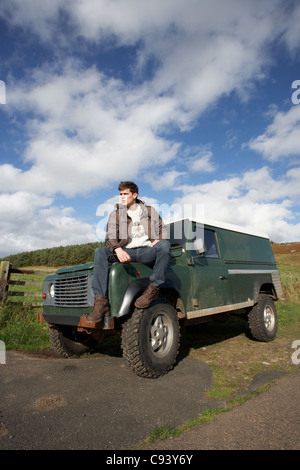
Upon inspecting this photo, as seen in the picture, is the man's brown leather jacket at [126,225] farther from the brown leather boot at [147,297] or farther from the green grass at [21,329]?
the green grass at [21,329]

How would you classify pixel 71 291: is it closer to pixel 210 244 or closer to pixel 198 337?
pixel 210 244

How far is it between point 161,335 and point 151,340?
18 cm

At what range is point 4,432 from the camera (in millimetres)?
2137

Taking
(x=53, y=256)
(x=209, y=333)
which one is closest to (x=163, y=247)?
(x=209, y=333)

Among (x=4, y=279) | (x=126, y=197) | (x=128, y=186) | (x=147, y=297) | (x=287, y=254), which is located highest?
(x=287, y=254)

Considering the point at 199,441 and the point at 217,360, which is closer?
the point at 199,441

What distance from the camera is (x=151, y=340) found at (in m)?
3.50

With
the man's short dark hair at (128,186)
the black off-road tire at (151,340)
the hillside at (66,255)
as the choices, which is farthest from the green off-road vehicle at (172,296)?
the hillside at (66,255)

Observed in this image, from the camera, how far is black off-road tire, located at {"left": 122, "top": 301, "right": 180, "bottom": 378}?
3229 millimetres

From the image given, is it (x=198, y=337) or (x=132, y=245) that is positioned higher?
(x=132, y=245)

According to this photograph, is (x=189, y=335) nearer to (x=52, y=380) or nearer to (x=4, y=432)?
(x=52, y=380)

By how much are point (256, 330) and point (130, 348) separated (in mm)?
3228

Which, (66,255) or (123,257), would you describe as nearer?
(123,257)
